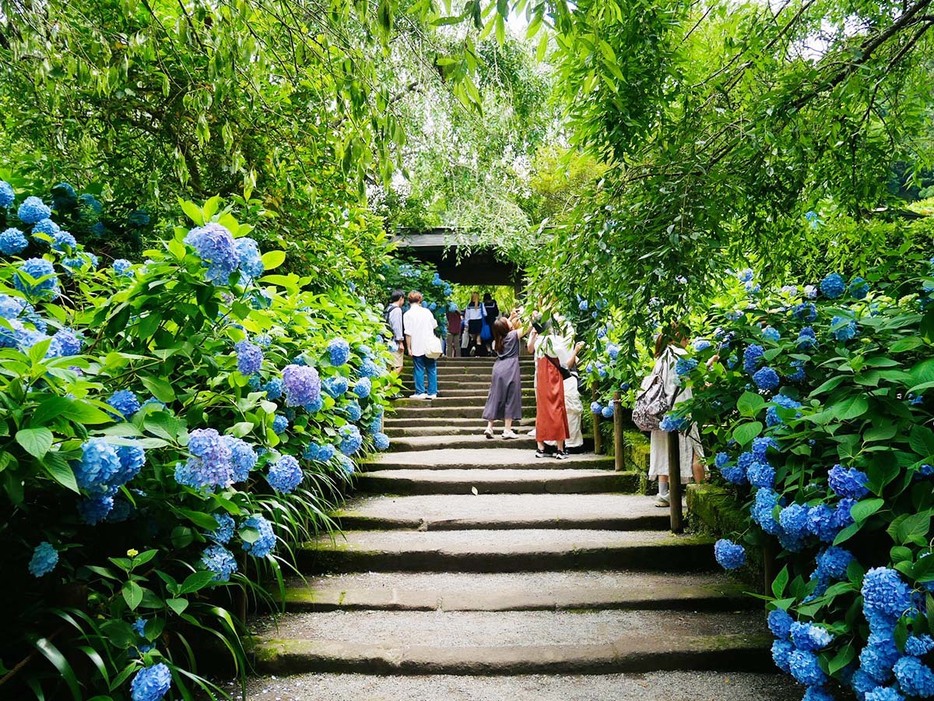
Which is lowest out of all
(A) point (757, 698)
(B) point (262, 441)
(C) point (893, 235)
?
(A) point (757, 698)

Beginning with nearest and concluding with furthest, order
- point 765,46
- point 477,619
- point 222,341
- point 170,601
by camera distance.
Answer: point 170,601
point 222,341
point 765,46
point 477,619

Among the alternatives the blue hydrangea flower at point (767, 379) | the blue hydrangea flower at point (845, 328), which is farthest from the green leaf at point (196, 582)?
the blue hydrangea flower at point (845, 328)

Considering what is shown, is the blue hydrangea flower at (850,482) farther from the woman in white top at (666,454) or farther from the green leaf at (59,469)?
the woman in white top at (666,454)

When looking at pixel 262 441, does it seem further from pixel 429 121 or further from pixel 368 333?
pixel 429 121

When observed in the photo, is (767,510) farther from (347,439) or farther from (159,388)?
(347,439)

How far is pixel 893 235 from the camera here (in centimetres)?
388

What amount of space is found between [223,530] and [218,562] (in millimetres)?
123

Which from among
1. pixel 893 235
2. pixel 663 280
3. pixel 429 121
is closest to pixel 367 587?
pixel 663 280

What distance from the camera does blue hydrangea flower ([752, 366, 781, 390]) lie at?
3.13 meters

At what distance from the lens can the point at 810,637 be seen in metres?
2.29

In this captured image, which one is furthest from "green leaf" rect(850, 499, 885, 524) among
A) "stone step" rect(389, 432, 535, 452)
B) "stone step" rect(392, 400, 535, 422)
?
"stone step" rect(392, 400, 535, 422)

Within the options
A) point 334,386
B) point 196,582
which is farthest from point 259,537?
point 334,386

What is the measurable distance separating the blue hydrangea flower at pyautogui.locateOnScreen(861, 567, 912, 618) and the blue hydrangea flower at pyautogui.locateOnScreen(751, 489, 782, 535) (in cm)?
56

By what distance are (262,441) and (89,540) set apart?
832 millimetres
